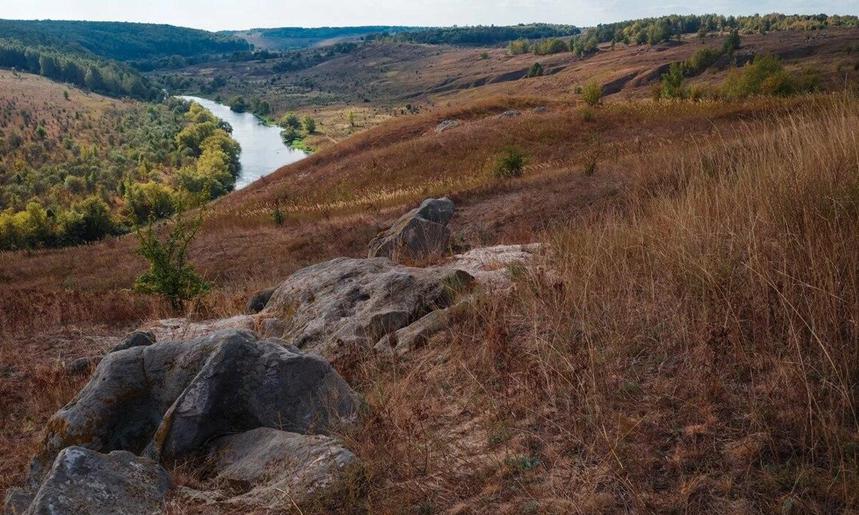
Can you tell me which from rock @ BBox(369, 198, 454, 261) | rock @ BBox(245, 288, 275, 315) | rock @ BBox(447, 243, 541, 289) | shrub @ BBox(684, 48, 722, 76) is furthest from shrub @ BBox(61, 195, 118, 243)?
shrub @ BBox(684, 48, 722, 76)

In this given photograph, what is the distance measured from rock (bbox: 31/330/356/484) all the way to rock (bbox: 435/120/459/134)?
4200 cm

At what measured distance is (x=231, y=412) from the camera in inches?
188

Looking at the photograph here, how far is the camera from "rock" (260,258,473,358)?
6.95 meters

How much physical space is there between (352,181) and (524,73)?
457 ft

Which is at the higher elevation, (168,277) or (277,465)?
(277,465)

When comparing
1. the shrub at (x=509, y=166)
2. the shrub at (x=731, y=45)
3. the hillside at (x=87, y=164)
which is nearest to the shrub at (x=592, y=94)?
the shrub at (x=509, y=166)

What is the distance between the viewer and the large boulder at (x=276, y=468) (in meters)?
3.50

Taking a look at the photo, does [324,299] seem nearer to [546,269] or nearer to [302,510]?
[546,269]

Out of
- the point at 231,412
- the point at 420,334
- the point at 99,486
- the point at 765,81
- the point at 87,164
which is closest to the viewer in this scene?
the point at 99,486

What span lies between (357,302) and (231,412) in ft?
10.8

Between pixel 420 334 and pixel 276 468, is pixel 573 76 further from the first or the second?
pixel 276 468

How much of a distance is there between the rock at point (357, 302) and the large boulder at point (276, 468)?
6.94ft

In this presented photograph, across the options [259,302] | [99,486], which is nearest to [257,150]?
[259,302]

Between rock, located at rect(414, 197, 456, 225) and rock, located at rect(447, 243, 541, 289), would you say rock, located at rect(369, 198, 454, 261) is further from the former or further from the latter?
rock, located at rect(447, 243, 541, 289)
